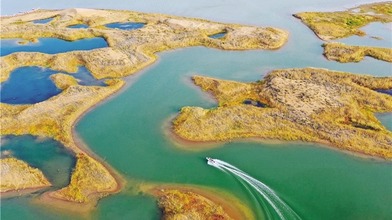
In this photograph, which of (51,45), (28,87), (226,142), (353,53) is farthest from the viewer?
(51,45)

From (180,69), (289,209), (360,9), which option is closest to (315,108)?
(289,209)

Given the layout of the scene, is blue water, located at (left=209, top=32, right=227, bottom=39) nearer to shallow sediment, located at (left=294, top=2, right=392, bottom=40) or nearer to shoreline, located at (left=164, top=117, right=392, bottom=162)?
shallow sediment, located at (left=294, top=2, right=392, bottom=40)

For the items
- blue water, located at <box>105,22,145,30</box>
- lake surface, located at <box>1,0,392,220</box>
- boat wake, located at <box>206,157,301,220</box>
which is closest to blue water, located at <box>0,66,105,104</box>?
lake surface, located at <box>1,0,392,220</box>

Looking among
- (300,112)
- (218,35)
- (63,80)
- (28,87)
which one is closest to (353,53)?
(300,112)

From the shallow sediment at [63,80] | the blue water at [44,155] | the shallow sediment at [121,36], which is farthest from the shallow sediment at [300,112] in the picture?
the shallow sediment at [63,80]

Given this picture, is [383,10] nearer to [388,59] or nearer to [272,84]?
[388,59]

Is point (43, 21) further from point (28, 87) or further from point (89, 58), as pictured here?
point (28, 87)

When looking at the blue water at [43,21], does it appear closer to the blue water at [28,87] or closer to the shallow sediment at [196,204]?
the blue water at [28,87]
